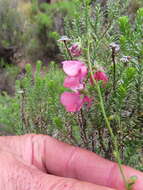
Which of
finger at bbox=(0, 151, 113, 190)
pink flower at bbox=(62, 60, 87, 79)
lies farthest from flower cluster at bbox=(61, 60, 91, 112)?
finger at bbox=(0, 151, 113, 190)

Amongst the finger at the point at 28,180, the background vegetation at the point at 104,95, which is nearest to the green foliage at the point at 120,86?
the background vegetation at the point at 104,95

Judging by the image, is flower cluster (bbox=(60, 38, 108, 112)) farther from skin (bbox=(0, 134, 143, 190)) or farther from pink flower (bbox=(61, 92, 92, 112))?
skin (bbox=(0, 134, 143, 190))

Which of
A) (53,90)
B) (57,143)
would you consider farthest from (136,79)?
(57,143)

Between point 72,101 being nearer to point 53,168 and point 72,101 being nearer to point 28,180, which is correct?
point 28,180

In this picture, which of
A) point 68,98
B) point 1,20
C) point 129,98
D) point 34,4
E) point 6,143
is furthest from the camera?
point 34,4

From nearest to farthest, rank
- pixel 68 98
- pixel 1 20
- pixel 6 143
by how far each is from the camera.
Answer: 1. pixel 68 98
2. pixel 6 143
3. pixel 1 20

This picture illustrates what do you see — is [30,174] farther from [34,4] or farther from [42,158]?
[34,4]

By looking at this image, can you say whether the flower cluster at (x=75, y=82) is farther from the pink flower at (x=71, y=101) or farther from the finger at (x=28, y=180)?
the finger at (x=28, y=180)
